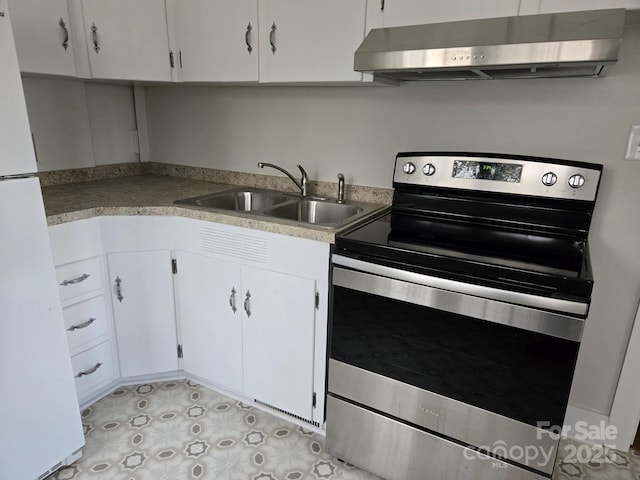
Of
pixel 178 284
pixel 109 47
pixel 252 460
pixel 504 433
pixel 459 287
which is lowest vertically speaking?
pixel 252 460

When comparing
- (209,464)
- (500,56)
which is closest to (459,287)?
(500,56)

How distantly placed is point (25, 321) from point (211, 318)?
0.73 meters

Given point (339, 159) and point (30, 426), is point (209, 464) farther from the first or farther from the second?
point (339, 159)

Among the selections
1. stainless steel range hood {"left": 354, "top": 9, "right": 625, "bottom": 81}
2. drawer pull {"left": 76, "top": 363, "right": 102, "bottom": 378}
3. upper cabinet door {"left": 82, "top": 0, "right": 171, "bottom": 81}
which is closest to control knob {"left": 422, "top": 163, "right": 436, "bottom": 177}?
stainless steel range hood {"left": 354, "top": 9, "right": 625, "bottom": 81}

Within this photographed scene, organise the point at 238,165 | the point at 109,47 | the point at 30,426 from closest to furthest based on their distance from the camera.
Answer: the point at 30,426, the point at 109,47, the point at 238,165

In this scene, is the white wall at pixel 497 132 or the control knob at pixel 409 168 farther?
the control knob at pixel 409 168

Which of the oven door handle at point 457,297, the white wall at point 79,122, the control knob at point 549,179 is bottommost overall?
the oven door handle at point 457,297

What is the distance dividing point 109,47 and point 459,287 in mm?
1878

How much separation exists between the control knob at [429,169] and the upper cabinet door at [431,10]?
55cm

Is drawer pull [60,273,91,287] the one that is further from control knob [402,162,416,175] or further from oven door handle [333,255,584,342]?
control knob [402,162,416,175]

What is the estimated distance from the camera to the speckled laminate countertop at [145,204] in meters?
1.65

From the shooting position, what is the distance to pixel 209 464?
1.68 m

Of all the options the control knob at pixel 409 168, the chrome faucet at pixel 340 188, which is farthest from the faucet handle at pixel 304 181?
the control knob at pixel 409 168

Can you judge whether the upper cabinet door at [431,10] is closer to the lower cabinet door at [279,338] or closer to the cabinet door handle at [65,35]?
the lower cabinet door at [279,338]
